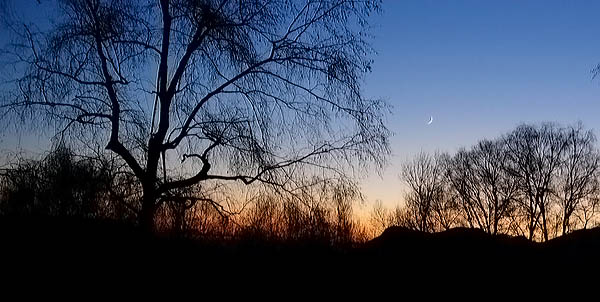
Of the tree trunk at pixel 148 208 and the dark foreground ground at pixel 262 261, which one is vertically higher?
the tree trunk at pixel 148 208

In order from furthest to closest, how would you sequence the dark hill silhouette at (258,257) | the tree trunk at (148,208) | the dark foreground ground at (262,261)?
the tree trunk at (148,208), the dark hill silhouette at (258,257), the dark foreground ground at (262,261)

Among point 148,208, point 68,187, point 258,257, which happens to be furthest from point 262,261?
point 68,187

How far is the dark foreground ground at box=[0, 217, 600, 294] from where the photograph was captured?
24.3 feet

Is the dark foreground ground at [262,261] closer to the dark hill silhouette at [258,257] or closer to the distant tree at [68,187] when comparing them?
the dark hill silhouette at [258,257]

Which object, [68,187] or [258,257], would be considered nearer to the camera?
[258,257]

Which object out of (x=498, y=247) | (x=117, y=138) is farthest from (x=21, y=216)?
(x=498, y=247)

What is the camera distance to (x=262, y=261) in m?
8.84

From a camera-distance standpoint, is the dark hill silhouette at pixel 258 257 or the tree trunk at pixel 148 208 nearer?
the dark hill silhouette at pixel 258 257

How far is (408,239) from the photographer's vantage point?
11008 millimetres

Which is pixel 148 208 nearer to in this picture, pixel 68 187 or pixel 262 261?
pixel 68 187

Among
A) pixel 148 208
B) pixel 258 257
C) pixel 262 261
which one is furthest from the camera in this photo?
pixel 148 208

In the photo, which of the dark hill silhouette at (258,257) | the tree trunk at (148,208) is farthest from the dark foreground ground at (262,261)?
the tree trunk at (148,208)

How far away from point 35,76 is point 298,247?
6081 millimetres

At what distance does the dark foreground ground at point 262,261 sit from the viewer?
24.3ft
